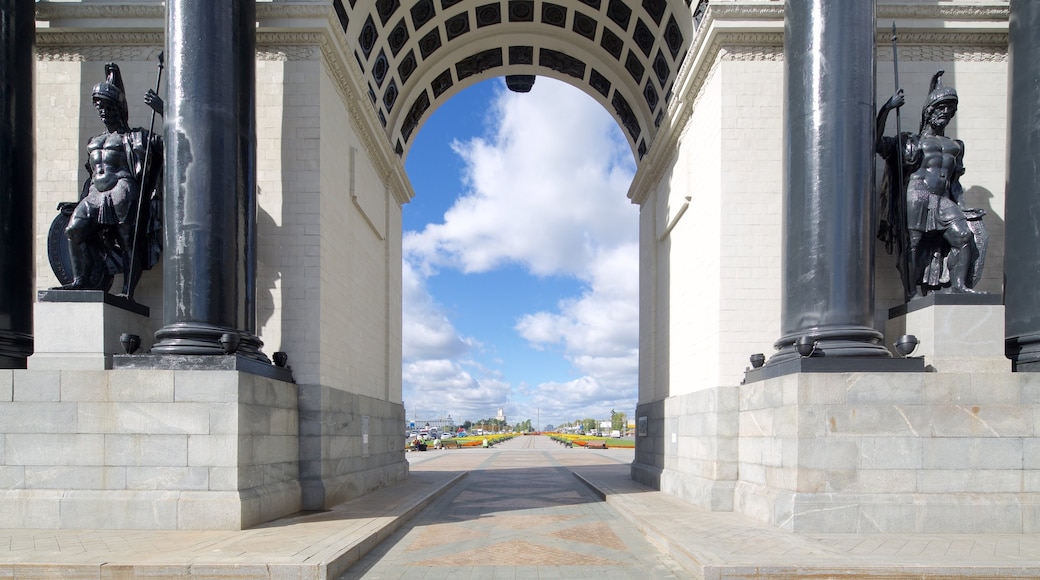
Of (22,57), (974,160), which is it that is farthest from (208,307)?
(974,160)

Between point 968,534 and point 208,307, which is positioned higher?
point 208,307

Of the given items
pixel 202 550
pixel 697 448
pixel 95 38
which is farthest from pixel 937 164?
pixel 95 38

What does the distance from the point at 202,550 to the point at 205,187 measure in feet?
23.2

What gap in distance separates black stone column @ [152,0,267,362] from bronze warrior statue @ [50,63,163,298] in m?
1.38

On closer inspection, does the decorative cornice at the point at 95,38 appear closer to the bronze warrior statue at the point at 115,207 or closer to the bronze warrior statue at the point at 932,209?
the bronze warrior statue at the point at 115,207

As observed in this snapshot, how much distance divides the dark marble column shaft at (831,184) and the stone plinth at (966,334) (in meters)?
1.21

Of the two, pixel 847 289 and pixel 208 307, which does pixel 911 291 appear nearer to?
pixel 847 289

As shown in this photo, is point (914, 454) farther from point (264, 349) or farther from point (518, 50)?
point (518, 50)

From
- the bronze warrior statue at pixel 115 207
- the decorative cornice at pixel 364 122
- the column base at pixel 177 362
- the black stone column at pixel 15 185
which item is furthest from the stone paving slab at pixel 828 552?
the black stone column at pixel 15 185

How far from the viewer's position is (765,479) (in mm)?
13953

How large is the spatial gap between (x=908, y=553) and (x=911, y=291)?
21.2 ft

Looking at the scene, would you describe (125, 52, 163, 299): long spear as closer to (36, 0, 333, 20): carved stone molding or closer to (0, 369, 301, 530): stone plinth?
(0, 369, 301, 530): stone plinth

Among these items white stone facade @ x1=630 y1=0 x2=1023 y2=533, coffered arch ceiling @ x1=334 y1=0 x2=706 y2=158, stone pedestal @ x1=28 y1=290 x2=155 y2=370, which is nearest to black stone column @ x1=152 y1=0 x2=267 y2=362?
stone pedestal @ x1=28 y1=290 x2=155 y2=370

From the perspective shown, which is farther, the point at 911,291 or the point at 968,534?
the point at 911,291
